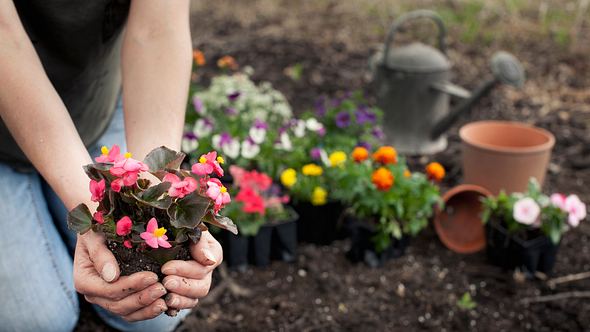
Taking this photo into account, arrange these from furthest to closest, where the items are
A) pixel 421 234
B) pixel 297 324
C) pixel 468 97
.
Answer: pixel 468 97 < pixel 421 234 < pixel 297 324

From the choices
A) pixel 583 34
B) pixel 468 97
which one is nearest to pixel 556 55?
pixel 583 34

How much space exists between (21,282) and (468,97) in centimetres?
209

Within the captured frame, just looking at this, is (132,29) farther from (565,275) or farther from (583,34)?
(583,34)

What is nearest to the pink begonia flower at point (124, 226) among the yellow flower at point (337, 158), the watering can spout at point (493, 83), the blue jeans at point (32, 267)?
the blue jeans at point (32, 267)

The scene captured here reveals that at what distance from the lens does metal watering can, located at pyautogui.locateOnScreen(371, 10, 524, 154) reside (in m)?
3.10

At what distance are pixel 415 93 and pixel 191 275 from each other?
227 centimetres

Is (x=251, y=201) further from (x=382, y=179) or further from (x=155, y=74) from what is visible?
(x=155, y=74)

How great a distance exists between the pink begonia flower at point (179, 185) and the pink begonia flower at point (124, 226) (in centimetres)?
9

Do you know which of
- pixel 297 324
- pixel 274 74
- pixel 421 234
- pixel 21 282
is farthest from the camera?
pixel 274 74

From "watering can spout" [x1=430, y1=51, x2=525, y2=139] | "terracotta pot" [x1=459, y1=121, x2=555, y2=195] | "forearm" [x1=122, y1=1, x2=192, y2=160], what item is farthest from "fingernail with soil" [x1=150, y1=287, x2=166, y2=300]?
"watering can spout" [x1=430, y1=51, x2=525, y2=139]

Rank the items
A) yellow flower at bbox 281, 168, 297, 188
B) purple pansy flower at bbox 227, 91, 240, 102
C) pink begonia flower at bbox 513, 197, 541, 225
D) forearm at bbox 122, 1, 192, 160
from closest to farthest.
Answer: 1. forearm at bbox 122, 1, 192, 160
2. pink begonia flower at bbox 513, 197, 541, 225
3. yellow flower at bbox 281, 168, 297, 188
4. purple pansy flower at bbox 227, 91, 240, 102

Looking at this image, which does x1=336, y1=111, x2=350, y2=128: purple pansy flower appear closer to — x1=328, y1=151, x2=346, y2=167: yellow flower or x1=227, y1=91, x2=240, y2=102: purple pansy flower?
x1=328, y1=151, x2=346, y2=167: yellow flower

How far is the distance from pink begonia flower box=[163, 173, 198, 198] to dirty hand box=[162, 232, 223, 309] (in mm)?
123

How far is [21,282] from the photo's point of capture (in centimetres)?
159
